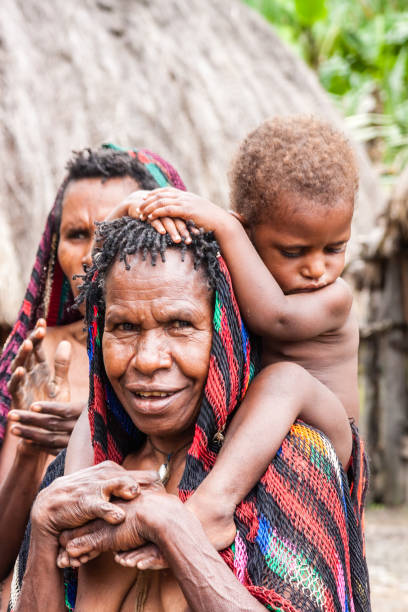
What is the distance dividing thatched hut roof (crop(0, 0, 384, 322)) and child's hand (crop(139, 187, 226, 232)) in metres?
2.67

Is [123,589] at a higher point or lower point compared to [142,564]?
lower

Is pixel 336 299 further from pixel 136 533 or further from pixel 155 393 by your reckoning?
pixel 136 533

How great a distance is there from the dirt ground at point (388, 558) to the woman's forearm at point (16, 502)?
163 inches

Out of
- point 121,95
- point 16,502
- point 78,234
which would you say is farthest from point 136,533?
point 121,95

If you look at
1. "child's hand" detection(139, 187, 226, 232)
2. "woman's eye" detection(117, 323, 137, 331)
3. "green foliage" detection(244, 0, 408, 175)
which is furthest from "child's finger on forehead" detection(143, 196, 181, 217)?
"green foliage" detection(244, 0, 408, 175)

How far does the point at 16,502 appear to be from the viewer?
247 cm

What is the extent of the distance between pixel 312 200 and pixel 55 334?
4.24 feet

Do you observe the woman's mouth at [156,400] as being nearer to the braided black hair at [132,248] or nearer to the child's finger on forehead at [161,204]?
the braided black hair at [132,248]

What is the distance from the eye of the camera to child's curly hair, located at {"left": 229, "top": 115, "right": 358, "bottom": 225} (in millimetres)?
2211

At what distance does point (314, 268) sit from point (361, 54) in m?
14.2

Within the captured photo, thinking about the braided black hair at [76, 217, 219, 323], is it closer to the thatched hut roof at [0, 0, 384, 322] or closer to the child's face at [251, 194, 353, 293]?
the child's face at [251, 194, 353, 293]

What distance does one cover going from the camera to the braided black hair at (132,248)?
1850mm

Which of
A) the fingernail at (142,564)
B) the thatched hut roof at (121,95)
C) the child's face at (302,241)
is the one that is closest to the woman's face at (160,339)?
the fingernail at (142,564)

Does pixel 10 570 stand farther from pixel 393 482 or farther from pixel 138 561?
pixel 393 482
